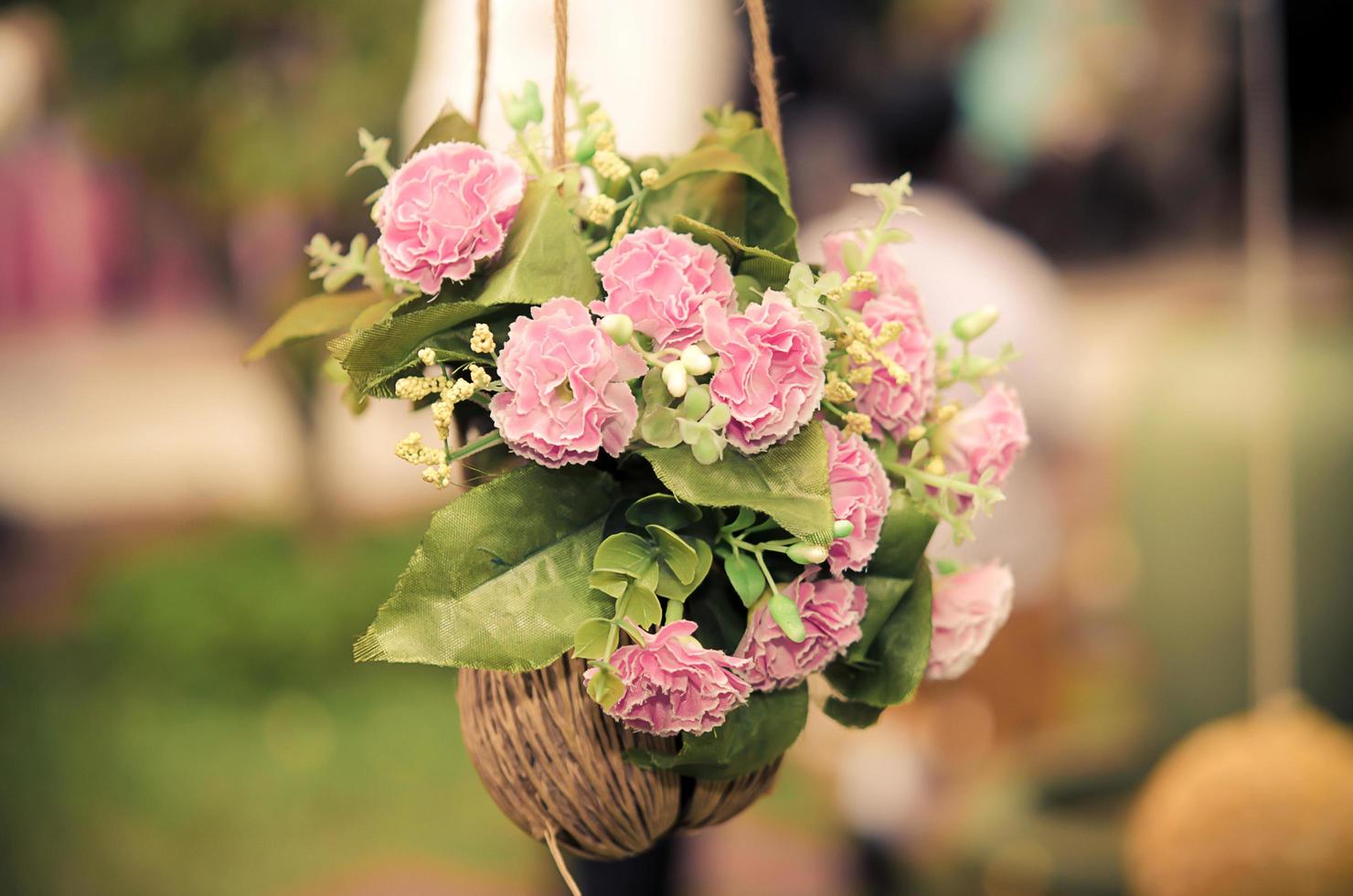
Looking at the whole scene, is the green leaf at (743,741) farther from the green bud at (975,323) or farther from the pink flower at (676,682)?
the green bud at (975,323)

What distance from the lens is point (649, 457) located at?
65 cm

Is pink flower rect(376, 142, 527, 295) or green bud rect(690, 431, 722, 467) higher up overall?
pink flower rect(376, 142, 527, 295)

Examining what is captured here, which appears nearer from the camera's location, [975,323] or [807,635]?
[807,635]

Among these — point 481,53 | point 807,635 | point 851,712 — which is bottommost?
point 851,712

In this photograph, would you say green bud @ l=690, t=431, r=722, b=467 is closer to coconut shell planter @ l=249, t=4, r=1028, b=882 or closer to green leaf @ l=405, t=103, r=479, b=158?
coconut shell planter @ l=249, t=4, r=1028, b=882

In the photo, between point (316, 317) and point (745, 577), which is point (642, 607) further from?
point (316, 317)

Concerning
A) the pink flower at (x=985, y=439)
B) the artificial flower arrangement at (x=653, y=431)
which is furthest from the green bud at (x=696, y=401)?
the pink flower at (x=985, y=439)

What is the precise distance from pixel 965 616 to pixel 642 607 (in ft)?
0.85

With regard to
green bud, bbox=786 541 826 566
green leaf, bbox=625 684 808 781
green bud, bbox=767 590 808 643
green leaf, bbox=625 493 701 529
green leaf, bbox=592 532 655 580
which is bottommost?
green leaf, bbox=625 684 808 781

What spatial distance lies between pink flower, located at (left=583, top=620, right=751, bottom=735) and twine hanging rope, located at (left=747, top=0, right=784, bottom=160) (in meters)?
0.32

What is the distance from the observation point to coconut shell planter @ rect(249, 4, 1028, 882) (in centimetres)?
64

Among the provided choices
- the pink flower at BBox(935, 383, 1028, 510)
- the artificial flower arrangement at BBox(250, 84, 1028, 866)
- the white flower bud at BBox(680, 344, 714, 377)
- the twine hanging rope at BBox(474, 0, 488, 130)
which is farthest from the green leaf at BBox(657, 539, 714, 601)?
the twine hanging rope at BBox(474, 0, 488, 130)

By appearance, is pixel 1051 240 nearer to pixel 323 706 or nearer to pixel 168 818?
pixel 323 706

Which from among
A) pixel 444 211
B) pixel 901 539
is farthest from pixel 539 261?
pixel 901 539
